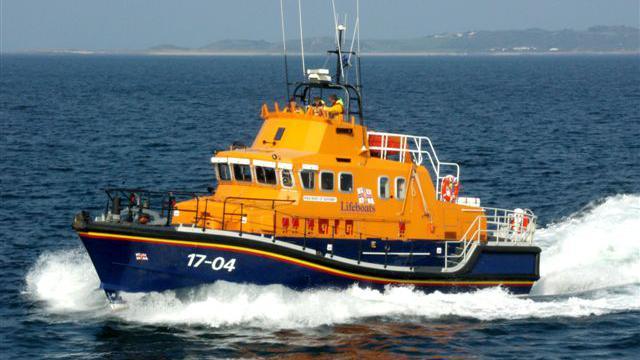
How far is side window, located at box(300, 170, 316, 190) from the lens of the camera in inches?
833

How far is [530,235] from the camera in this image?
23391 mm

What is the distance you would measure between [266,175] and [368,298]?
328 cm

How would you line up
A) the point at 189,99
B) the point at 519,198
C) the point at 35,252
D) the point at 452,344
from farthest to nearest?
the point at 189,99, the point at 519,198, the point at 35,252, the point at 452,344

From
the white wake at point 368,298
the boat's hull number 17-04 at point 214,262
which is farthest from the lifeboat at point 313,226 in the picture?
the white wake at point 368,298

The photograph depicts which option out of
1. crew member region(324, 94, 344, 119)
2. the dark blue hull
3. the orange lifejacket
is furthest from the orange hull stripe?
crew member region(324, 94, 344, 119)

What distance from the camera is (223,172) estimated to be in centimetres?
2198

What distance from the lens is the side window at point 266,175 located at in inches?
838

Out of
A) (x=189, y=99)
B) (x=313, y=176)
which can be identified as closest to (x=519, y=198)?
(x=313, y=176)

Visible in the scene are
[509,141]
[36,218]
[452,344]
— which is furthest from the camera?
[509,141]

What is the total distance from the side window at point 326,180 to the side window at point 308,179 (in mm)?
181

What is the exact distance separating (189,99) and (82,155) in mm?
40089

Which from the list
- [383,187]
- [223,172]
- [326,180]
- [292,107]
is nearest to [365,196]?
[383,187]

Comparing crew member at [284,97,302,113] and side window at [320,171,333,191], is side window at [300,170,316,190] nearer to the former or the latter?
side window at [320,171,333,191]

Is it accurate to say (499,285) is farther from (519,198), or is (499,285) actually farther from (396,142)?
(519,198)
